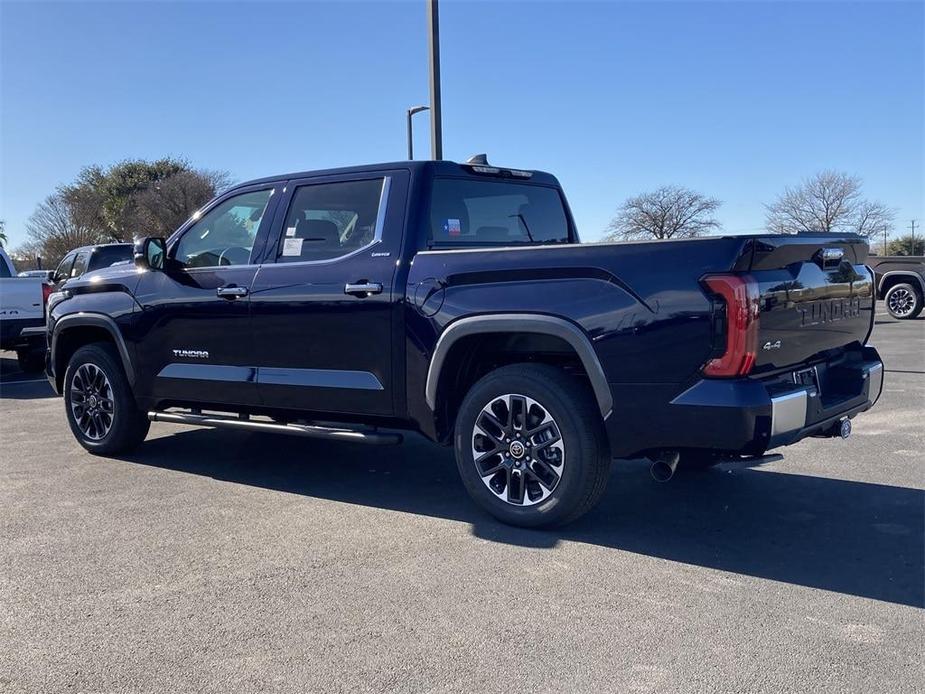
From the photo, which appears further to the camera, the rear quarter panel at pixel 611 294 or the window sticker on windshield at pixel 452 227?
the window sticker on windshield at pixel 452 227

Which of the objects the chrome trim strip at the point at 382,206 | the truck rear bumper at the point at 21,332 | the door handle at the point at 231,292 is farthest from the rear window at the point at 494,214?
the truck rear bumper at the point at 21,332

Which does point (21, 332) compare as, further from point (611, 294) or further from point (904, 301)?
point (904, 301)

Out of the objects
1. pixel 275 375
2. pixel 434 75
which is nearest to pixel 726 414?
pixel 275 375

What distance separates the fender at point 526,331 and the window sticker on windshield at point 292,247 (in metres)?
1.28

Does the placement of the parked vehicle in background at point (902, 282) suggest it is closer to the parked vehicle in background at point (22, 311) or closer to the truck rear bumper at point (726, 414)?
the truck rear bumper at point (726, 414)

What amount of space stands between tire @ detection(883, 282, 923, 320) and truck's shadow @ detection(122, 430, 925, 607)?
46.0 feet

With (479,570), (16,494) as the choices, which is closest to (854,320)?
(479,570)

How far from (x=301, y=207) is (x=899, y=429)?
496 centimetres

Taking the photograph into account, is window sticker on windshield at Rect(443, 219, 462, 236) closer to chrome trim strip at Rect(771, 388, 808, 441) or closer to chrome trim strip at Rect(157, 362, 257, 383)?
chrome trim strip at Rect(157, 362, 257, 383)

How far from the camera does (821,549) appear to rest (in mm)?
3996

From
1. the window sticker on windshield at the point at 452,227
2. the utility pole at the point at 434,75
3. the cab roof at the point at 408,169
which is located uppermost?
the utility pole at the point at 434,75

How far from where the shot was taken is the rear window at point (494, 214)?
4.96 metres

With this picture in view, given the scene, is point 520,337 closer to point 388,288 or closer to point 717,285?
point 388,288

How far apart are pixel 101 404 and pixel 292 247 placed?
2149 millimetres
